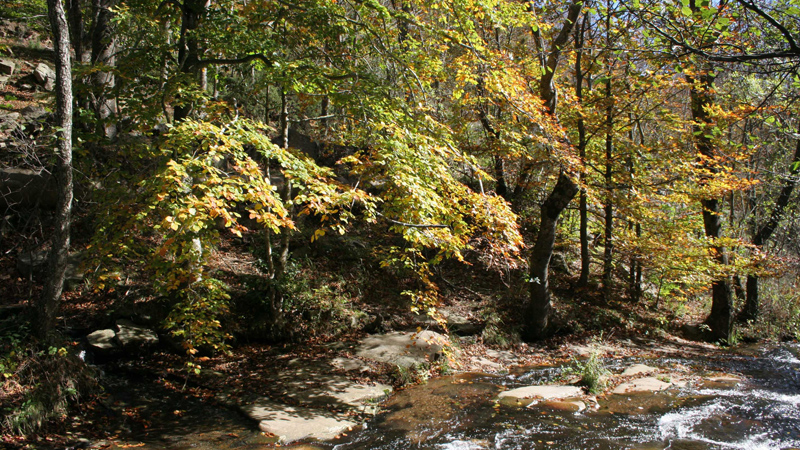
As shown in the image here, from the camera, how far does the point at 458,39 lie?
770 cm

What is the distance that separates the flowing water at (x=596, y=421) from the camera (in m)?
4.83

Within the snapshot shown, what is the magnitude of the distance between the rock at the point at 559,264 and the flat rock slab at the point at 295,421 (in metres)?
9.34

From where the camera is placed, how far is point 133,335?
7.50 meters

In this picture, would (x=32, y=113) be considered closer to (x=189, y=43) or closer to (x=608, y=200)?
(x=189, y=43)

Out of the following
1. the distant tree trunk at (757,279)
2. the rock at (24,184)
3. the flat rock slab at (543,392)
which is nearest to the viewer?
the flat rock slab at (543,392)

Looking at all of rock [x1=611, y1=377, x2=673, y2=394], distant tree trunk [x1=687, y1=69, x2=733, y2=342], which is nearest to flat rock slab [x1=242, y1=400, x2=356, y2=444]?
rock [x1=611, y1=377, x2=673, y2=394]

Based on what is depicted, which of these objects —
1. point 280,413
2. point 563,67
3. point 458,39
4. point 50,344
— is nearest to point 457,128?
point 563,67

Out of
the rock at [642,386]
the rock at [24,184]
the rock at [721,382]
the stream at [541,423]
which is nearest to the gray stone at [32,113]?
the rock at [24,184]

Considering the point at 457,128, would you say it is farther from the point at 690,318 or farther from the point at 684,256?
the point at 690,318

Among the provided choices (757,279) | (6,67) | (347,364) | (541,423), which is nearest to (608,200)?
(757,279)

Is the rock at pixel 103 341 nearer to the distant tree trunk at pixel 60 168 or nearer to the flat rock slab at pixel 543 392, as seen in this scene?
the distant tree trunk at pixel 60 168

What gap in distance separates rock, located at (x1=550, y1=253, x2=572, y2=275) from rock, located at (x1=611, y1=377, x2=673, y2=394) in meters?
6.25

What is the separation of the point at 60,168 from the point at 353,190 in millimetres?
3649

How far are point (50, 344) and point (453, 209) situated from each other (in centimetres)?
570
